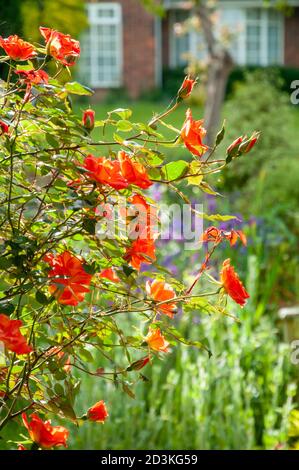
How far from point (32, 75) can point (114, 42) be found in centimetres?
2308

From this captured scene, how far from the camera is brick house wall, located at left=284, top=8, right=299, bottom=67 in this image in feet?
79.0

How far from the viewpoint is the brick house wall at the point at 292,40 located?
24.1 m

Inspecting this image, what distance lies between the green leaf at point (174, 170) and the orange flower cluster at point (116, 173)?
100 mm

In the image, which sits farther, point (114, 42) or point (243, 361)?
point (114, 42)

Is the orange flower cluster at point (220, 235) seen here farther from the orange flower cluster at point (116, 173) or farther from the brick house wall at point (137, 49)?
the brick house wall at point (137, 49)

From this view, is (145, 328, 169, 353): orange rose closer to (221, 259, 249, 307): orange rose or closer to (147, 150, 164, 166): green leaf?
(221, 259, 249, 307): orange rose

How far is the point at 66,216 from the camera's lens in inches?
64.6

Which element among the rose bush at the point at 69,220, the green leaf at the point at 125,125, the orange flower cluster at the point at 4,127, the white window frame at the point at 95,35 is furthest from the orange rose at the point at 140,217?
the white window frame at the point at 95,35

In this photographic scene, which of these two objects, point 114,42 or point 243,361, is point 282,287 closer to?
point 243,361

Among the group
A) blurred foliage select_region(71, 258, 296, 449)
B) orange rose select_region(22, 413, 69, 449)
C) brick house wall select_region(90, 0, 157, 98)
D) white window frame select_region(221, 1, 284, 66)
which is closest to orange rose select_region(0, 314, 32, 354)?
orange rose select_region(22, 413, 69, 449)

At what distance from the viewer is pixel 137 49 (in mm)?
23297

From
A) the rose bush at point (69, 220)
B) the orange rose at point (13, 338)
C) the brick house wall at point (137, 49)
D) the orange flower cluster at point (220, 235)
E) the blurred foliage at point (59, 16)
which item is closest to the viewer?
the orange rose at point (13, 338)

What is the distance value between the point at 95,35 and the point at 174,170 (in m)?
23.1
